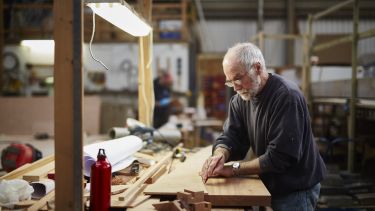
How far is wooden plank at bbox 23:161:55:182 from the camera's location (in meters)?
2.33

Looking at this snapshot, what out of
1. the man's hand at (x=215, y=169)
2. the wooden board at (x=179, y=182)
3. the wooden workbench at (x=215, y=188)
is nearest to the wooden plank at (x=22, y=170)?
the wooden workbench at (x=215, y=188)

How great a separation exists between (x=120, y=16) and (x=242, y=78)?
91 centimetres

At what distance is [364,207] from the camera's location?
163 inches

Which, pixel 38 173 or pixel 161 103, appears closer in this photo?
pixel 38 173

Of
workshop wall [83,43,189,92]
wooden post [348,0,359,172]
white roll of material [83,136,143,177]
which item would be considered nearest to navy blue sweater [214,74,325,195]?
white roll of material [83,136,143,177]

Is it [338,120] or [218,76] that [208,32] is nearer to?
[218,76]

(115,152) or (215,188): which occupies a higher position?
(115,152)

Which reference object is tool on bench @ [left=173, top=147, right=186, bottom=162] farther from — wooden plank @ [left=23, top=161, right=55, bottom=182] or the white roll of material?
wooden plank @ [left=23, top=161, right=55, bottom=182]

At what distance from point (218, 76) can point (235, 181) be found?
29.8 feet

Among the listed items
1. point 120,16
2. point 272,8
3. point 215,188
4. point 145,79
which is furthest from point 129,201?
point 272,8

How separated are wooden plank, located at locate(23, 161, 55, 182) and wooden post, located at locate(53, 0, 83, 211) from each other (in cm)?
79

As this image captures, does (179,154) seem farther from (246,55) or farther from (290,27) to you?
(290,27)

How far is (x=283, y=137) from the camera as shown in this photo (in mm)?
2143

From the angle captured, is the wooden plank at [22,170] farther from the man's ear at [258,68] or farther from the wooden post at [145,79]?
the man's ear at [258,68]
